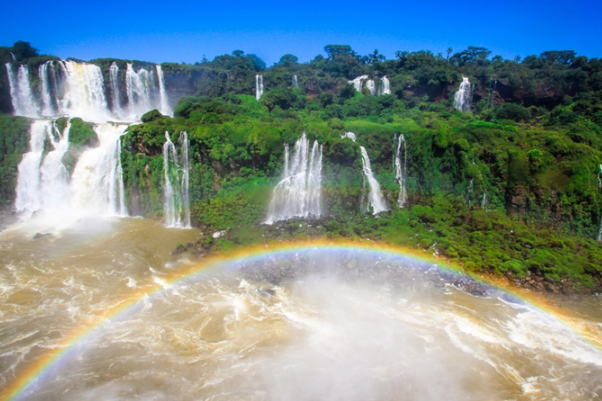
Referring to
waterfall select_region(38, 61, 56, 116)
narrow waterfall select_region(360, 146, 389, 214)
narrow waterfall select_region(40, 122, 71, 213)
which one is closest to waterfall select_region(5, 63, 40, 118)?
waterfall select_region(38, 61, 56, 116)

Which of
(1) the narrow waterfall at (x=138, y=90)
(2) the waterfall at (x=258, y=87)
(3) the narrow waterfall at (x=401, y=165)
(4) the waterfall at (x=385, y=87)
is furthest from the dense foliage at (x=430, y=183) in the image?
(2) the waterfall at (x=258, y=87)

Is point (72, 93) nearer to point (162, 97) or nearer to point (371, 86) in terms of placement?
point (162, 97)

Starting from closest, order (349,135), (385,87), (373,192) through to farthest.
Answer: (373,192) → (349,135) → (385,87)

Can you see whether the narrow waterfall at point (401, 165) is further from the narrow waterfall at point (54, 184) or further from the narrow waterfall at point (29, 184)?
the narrow waterfall at point (29, 184)

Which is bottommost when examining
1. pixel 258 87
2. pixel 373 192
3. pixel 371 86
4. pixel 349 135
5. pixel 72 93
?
pixel 373 192

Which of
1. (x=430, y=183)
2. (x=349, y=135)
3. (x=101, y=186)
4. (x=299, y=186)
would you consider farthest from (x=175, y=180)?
(x=430, y=183)

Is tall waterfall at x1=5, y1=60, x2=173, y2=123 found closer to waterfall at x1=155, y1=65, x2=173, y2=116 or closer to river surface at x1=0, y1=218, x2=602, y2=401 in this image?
waterfall at x1=155, y1=65, x2=173, y2=116

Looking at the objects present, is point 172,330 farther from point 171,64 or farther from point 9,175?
point 171,64
